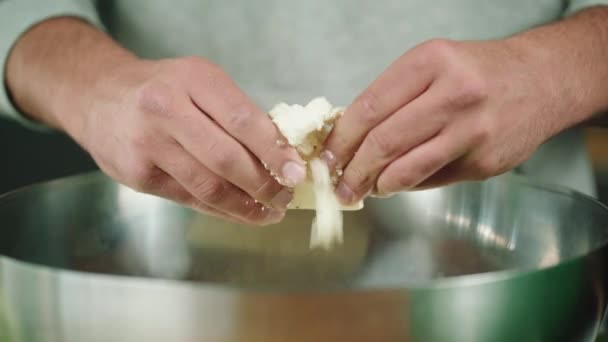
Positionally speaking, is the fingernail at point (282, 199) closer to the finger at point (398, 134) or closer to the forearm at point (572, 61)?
the finger at point (398, 134)

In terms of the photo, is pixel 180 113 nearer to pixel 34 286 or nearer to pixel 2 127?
pixel 34 286

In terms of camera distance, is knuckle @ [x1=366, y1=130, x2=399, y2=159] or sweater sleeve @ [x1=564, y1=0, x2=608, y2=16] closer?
knuckle @ [x1=366, y1=130, x2=399, y2=159]

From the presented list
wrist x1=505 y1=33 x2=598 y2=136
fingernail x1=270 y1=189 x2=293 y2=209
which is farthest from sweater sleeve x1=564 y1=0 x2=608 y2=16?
fingernail x1=270 y1=189 x2=293 y2=209

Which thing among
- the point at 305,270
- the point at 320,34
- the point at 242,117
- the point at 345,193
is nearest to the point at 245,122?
the point at 242,117

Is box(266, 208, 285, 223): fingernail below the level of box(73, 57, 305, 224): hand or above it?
below

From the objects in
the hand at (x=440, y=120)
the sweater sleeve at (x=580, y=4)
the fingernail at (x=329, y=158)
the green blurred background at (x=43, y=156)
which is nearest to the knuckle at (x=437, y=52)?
the hand at (x=440, y=120)

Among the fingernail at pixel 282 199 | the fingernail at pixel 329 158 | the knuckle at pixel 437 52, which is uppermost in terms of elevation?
the knuckle at pixel 437 52

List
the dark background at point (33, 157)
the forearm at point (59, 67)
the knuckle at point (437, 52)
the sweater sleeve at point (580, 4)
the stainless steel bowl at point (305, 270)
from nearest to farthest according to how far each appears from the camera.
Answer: the stainless steel bowl at point (305, 270)
the knuckle at point (437, 52)
the forearm at point (59, 67)
the sweater sleeve at point (580, 4)
the dark background at point (33, 157)

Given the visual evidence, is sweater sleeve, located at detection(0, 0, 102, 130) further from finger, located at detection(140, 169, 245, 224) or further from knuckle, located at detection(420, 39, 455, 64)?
knuckle, located at detection(420, 39, 455, 64)
